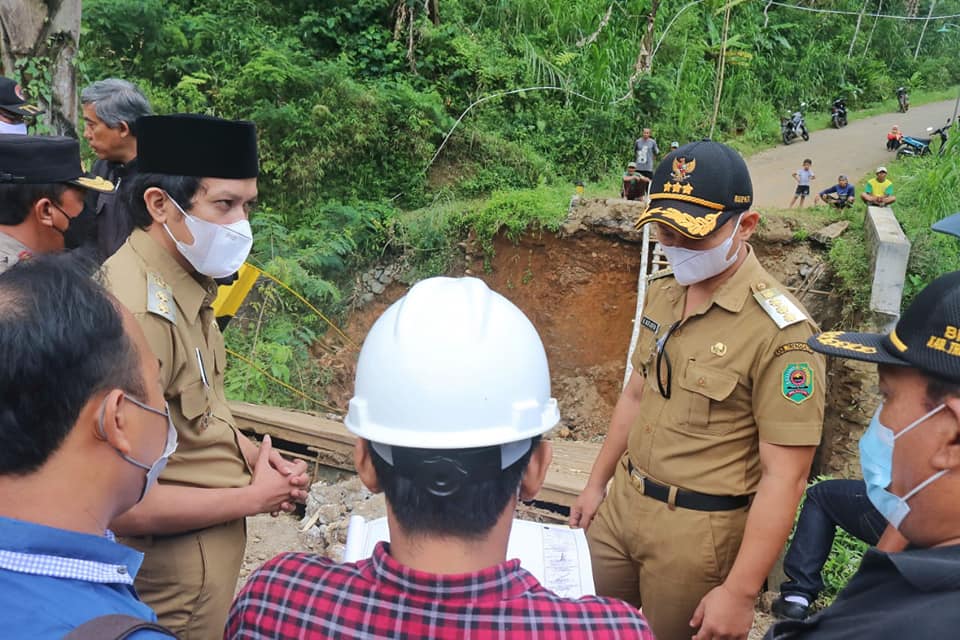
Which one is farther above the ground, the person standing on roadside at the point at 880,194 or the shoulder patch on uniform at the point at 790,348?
the shoulder patch on uniform at the point at 790,348

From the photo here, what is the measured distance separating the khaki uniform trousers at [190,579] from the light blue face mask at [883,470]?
167 cm

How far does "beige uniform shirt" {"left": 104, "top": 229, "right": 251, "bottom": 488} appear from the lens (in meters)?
1.67

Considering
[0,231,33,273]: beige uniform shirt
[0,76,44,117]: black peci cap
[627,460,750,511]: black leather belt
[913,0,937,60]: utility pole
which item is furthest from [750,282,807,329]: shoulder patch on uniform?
[913,0,937,60]: utility pole

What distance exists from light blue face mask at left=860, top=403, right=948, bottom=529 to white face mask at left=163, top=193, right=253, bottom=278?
179 cm

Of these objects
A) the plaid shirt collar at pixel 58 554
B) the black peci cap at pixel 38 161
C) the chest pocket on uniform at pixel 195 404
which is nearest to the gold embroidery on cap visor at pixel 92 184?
the black peci cap at pixel 38 161

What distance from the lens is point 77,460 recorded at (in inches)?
38.8

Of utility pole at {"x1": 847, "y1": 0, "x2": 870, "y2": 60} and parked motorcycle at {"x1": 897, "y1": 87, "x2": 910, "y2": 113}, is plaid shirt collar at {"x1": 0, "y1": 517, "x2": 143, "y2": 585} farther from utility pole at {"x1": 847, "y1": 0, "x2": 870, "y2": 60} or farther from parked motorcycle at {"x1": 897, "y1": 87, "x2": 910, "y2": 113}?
utility pole at {"x1": 847, "y1": 0, "x2": 870, "y2": 60}

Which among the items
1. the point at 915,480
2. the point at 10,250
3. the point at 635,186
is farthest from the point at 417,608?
the point at 635,186

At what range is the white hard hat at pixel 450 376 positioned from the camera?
3.31 feet

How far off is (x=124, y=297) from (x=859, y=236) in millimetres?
7799

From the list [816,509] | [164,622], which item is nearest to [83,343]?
[164,622]

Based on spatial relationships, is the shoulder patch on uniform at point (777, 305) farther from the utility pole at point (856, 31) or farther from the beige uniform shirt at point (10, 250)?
the utility pole at point (856, 31)

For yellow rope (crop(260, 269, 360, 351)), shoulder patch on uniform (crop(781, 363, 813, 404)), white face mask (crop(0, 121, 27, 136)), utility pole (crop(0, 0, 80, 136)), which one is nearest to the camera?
shoulder patch on uniform (crop(781, 363, 813, 404))

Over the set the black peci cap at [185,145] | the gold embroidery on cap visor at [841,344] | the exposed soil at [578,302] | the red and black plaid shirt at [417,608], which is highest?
the black peci cap at [185,145]
